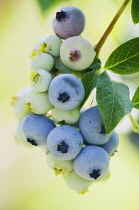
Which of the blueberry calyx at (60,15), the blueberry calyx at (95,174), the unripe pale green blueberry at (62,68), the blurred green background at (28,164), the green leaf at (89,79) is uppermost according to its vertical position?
the blueberry calyx at (60,15)

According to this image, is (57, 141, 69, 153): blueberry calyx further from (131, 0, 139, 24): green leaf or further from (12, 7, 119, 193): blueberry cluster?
(131, 0, 139, 24): green leaf

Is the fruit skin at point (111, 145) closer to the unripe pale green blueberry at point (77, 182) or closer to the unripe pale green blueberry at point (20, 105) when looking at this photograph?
the unripe pale green blueberry at point (77, 182)

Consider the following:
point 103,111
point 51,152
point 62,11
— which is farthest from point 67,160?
point 62,11

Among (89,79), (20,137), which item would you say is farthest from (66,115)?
(20,137)

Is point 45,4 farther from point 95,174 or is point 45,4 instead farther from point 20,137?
point 95,174

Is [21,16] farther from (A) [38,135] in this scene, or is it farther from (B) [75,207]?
(A) [38,135]

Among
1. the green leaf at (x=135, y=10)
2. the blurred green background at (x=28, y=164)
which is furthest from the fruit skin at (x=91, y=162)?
the blurred green background at (x=28, y=164)
